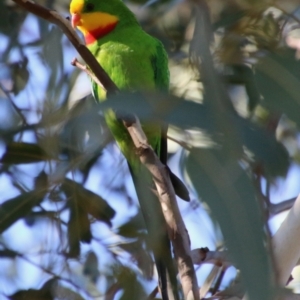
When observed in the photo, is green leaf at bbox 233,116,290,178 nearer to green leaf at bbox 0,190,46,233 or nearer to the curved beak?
green leaf at bbox 0,190,46,233

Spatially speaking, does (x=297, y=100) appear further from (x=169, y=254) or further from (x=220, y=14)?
(x=169, y=254)

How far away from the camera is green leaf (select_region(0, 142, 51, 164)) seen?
143 centimetres

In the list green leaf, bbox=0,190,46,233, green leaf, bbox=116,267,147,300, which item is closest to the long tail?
green leaf, bbox=116,267,147,300

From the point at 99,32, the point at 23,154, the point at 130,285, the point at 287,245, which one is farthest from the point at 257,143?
the point at 99,32

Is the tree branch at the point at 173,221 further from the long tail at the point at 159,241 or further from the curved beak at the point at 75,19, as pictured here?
the curved beak at the point at 75,19

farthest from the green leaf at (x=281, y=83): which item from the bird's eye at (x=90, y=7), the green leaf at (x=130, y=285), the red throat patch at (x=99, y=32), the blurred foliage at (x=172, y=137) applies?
the bird's eye at (x=90, y=7)

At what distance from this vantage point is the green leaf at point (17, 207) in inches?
54.3

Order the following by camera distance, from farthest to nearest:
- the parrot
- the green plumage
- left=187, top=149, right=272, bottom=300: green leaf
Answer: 1. the green plumage
2. the parrot
3. left=187, top=149, right=272, bottom=300: green leaf

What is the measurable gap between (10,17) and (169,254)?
0.77 meters

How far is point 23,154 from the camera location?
145 centimetres

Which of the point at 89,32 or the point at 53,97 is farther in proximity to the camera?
the point at 89,32

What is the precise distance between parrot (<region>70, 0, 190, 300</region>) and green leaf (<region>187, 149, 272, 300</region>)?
542 mm

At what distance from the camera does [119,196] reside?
1502mm

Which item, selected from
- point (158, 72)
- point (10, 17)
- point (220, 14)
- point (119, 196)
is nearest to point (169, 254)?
point (119, 196)
